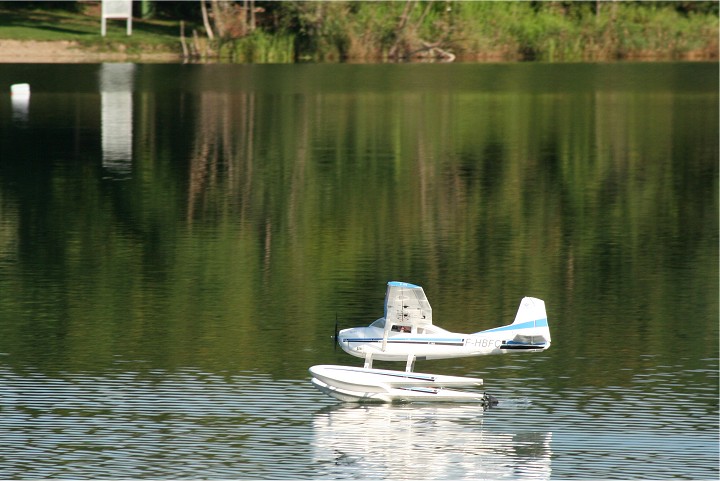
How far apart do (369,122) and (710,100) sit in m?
20.9

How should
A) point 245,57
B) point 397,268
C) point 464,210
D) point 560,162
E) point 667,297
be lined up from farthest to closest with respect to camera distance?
point 245,57 → point 560,162 → point 464,210 → point 397,268 → point 667,297

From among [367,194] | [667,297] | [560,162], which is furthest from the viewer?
[560,162]

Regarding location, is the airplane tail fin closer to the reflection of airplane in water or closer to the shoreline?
the reflection of airplane in water

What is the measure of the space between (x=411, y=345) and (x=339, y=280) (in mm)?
10837

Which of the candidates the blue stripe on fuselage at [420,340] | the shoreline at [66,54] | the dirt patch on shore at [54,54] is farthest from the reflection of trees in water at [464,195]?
the dirt patch on shore at [54,54]

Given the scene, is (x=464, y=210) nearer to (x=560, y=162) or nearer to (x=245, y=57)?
(x=560, y=162)

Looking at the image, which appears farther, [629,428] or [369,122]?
[369,122]

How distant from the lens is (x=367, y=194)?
4688 cm

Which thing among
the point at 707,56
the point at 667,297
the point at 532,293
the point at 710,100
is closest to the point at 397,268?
the point at 532,293

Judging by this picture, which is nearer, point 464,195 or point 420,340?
point 420,340

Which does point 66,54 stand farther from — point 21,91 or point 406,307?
point 406,307

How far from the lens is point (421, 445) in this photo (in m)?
21.3

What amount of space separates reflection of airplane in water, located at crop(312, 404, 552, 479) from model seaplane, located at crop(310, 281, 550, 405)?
333 millimetres

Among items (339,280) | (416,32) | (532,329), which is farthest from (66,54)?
(532,329)
